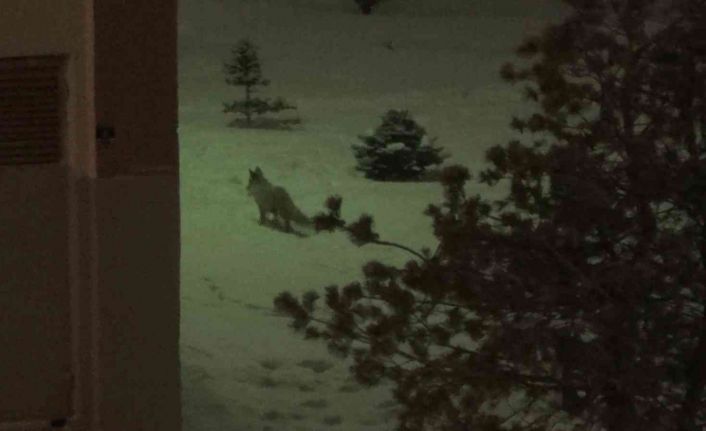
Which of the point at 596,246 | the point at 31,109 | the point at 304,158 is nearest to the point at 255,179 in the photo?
the point at 304,158

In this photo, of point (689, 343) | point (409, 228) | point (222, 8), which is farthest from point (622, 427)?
point (222, 8)

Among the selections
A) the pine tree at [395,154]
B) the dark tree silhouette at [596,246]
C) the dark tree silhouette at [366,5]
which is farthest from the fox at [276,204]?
the dark tree silhouette at [366,5]

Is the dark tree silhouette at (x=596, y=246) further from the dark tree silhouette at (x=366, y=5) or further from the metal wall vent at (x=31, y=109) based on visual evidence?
the dark tree silhouette at (x=366, y=5)

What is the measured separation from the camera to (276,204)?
10.9 metres

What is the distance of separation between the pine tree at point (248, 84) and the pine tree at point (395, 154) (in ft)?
8.63

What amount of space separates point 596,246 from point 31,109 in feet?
7.00

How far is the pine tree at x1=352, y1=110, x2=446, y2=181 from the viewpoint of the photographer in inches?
504

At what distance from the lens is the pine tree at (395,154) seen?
12797mm

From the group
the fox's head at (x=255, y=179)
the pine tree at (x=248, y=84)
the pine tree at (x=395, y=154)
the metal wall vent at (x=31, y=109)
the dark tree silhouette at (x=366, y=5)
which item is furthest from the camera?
the dark tree silhouette at (x=366, y=5)

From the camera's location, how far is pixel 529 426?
3.85 m

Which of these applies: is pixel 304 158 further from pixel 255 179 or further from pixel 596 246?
pixel 596 246

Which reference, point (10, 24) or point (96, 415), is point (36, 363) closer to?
point (96, 415)

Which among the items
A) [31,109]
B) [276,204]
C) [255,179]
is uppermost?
[31,109]

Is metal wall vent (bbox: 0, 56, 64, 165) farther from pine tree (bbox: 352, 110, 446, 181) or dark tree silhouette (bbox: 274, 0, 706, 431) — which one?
pine tree (bbox: 352, 110, 446, 181)
